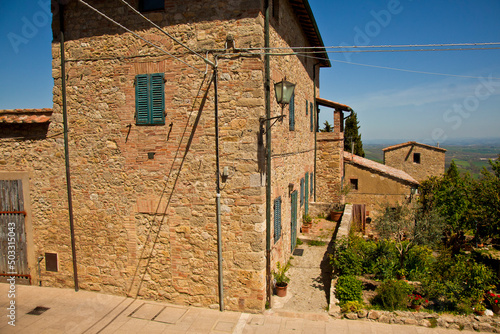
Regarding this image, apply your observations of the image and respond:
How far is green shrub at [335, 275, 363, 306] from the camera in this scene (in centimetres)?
670

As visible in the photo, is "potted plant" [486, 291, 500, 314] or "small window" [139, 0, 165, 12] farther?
"small window" [139, 0, 165, 12]

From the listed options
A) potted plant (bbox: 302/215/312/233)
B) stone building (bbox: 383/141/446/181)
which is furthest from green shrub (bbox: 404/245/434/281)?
stone building (bbox: 383/141/446/181)

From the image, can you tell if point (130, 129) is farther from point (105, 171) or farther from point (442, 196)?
point (442, 196)

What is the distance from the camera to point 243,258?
6.45 meters

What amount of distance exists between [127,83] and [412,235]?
28.7ft

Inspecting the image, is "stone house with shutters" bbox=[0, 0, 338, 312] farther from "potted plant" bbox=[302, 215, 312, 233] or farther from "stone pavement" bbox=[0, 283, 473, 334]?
"potted plant" bbox=[302, 215, 312, 233]

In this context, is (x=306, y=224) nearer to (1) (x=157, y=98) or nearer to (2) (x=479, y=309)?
(2) (x=479, y=309)

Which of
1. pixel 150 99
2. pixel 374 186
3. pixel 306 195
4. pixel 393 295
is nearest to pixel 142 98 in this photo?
pixel 150 99

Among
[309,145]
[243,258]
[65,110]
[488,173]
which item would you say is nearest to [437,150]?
[488,173]

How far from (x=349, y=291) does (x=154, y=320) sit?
13.5 ft

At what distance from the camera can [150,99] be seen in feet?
22.1

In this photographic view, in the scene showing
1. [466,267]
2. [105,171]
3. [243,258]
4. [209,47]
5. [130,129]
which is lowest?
[466,267]

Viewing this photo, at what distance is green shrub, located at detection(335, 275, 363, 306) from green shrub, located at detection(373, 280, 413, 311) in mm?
415

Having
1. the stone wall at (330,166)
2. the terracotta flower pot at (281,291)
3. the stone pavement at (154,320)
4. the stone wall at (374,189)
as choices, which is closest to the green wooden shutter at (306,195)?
the stone wall at (330,166)
